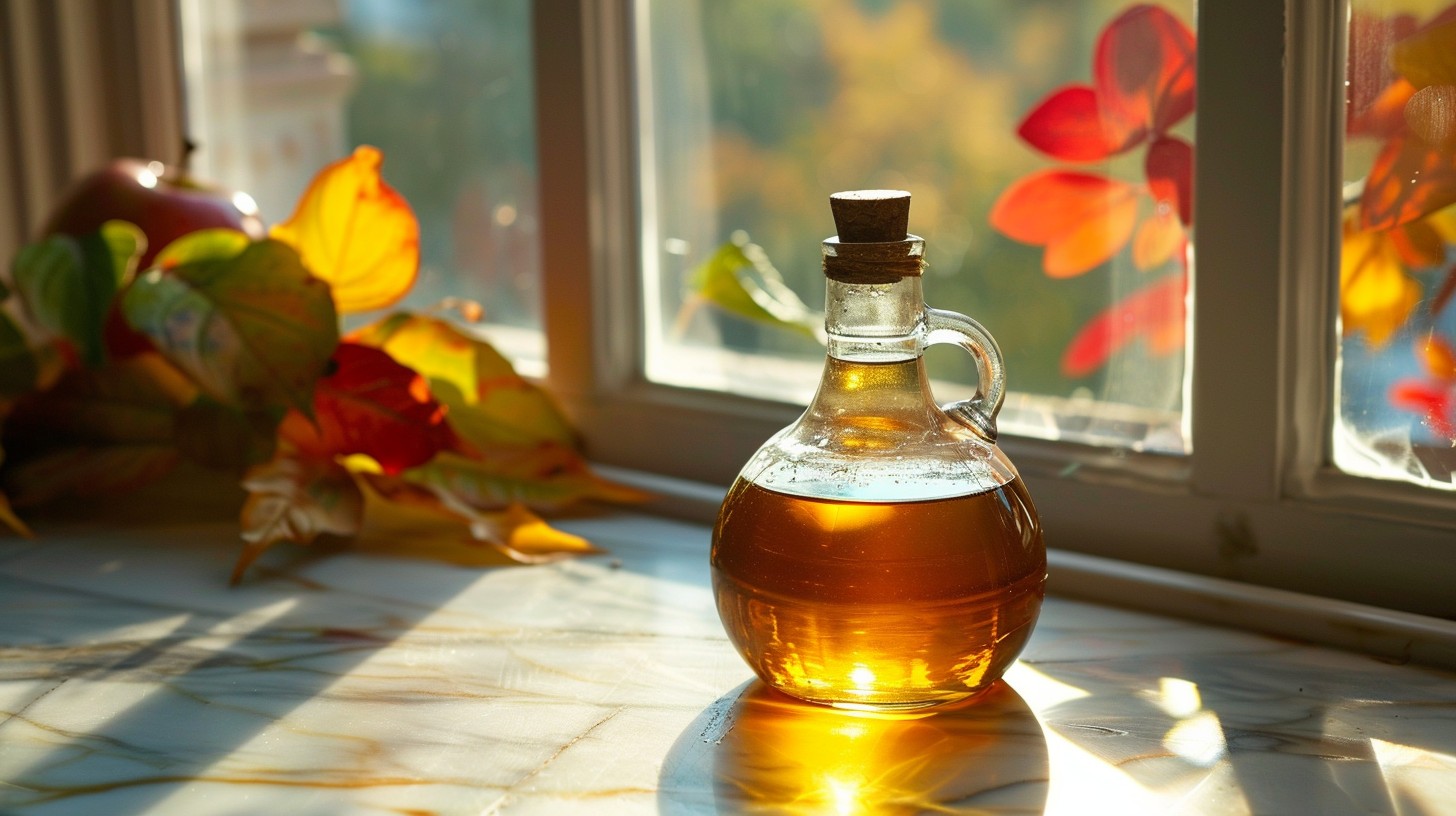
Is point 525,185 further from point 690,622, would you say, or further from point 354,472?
point 690,622

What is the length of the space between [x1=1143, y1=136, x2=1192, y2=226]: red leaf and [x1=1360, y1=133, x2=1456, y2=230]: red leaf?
9 cm

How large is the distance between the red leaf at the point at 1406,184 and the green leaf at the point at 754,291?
0.36 m

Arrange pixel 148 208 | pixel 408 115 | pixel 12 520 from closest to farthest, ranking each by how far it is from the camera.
A: pixel 12 520
pixel 148 208
pixel 408 115

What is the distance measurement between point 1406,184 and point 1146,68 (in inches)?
5.8

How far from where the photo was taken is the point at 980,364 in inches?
24.1

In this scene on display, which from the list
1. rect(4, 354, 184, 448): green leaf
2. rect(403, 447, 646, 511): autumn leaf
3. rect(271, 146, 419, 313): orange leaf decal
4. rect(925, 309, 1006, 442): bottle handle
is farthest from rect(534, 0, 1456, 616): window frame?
rect(4, 354, 184, 448): green leaf

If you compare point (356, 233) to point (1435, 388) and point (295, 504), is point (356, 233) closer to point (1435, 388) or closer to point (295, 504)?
point (295, 504)

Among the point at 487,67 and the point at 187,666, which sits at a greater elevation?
the point at 487,67

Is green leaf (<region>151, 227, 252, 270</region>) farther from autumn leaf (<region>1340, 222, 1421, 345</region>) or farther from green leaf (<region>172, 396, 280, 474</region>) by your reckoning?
autumn leaf (<region>1340, 222, 1421, 345</region>)

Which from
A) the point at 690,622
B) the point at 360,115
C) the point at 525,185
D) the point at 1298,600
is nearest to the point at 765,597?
the point at 690,622

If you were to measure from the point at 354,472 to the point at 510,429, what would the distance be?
0.11 m

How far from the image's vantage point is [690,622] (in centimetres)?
74

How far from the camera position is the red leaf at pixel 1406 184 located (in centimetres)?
66

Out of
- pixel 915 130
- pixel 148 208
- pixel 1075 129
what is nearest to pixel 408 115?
pixel 148 208
